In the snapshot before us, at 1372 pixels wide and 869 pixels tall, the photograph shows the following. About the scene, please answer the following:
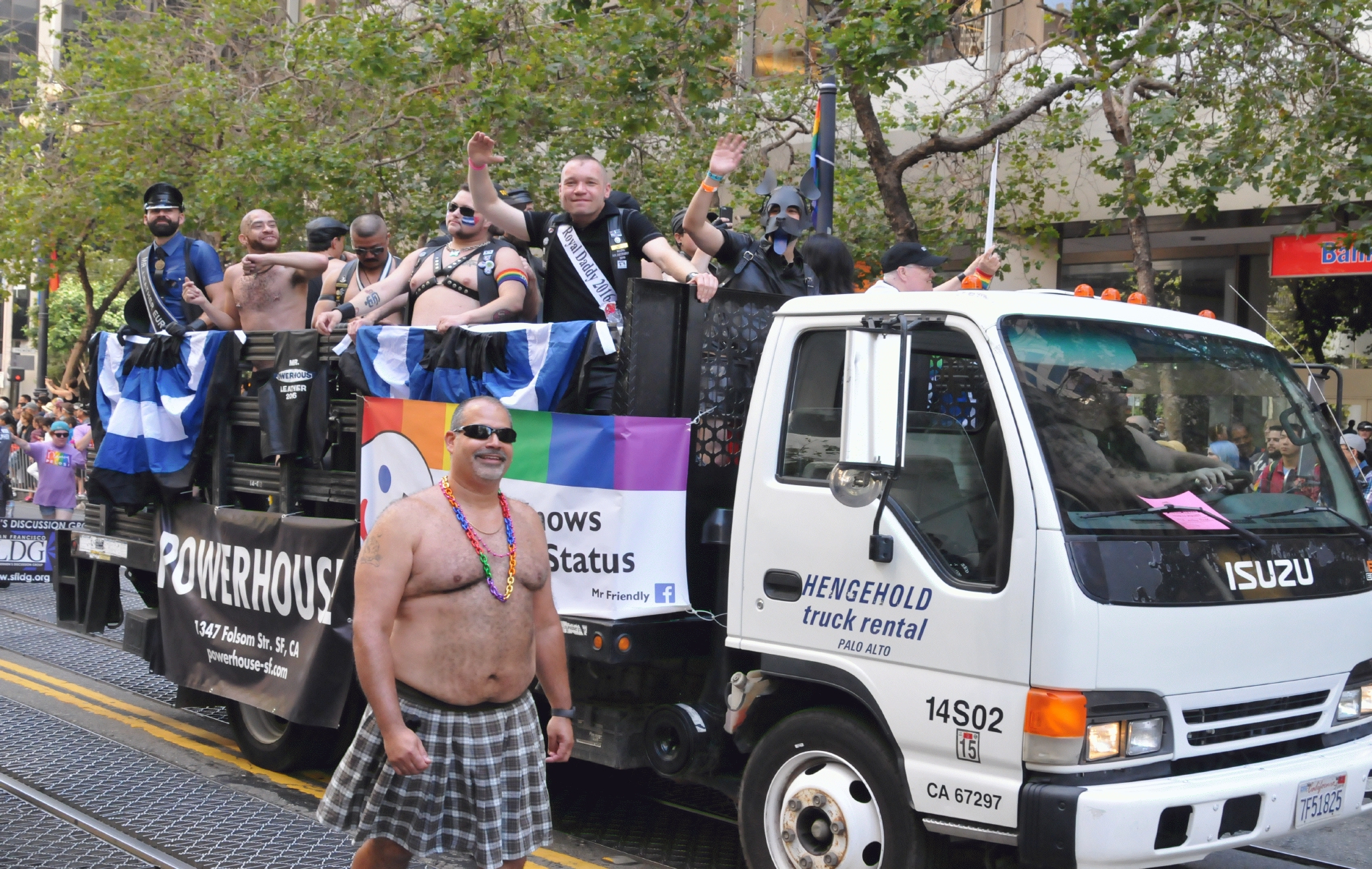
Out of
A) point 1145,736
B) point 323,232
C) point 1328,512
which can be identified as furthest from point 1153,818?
point 323,232

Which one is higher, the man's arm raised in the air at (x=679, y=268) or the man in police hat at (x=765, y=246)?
the man in police hat at (x=765, y=246)

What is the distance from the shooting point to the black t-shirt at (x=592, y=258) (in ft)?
18.9

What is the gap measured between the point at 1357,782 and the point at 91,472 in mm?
6114

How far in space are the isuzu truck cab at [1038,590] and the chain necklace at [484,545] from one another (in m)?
1.00

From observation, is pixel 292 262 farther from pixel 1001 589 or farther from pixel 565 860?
pixel 1001 589

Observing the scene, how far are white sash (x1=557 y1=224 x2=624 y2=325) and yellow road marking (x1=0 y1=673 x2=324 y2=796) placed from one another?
2.77 meters

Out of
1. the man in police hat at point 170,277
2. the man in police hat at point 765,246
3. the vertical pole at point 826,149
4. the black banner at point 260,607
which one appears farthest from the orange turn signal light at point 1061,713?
the vertical pole at point 826,149

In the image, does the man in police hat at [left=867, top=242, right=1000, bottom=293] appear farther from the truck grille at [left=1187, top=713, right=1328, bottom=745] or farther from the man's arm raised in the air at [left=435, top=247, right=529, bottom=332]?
the truck grille at [left=1187, top=713, right=1328, bottom=745]

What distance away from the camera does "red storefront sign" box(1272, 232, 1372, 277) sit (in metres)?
13.3

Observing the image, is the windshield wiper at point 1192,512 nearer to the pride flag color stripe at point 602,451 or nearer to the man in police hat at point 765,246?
the pride flag color stripe at point 602,451

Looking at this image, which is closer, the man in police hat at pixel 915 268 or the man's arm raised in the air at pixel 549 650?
the man's arm raised in the air at pixel 549 650

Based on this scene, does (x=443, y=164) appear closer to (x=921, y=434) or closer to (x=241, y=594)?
(x=241, y=594)

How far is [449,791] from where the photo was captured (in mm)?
3830

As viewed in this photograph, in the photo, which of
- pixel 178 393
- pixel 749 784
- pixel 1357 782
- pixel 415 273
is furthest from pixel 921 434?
pixel 178 393
